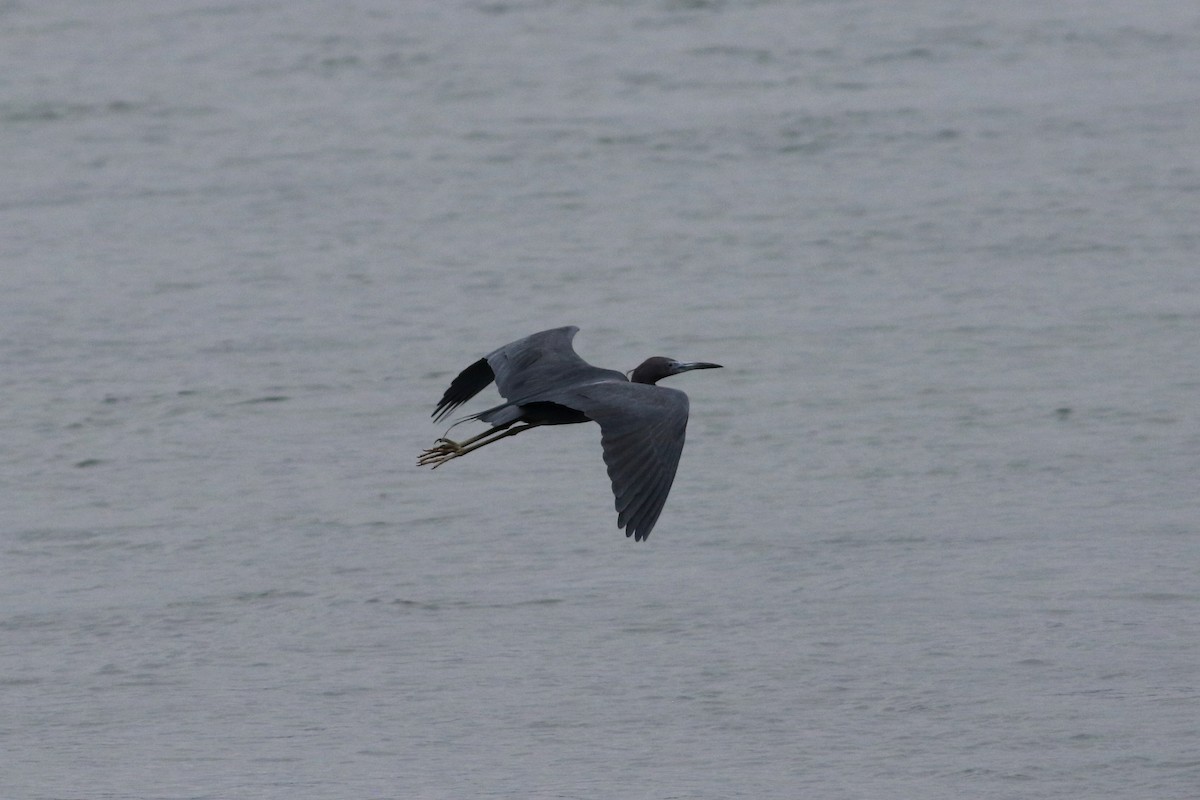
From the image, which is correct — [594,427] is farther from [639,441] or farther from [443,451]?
[639,441]

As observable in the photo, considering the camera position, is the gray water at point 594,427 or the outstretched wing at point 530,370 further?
the outstretched wing at point 530,370

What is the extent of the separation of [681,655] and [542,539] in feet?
4.31

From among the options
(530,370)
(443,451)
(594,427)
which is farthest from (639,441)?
(594,427)

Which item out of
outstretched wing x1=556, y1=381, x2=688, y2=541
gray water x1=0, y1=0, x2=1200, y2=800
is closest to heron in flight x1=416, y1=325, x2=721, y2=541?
outstretched wing x1=556, y1=381, x2=688, y2=541

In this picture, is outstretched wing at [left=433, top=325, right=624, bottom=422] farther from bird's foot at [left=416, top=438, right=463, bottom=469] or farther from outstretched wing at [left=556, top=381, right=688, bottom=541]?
outstretched wing at [left=556, top=381, right=688, bottom=541]

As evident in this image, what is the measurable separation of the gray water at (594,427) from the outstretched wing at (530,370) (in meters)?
0.82

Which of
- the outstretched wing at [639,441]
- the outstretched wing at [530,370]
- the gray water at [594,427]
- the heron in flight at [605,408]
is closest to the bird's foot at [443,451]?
the heron in flight at [605,408]

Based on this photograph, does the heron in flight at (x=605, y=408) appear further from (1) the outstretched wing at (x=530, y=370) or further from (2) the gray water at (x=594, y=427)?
(2) the gray water at (x=594, y=427)

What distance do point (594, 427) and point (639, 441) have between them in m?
3.79

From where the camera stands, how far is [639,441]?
699cm

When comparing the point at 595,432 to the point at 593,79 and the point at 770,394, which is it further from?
the point at 593,79

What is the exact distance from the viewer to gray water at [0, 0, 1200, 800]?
736 cm

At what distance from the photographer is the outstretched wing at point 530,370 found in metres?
7.71

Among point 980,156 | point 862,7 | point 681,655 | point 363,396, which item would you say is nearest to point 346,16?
point 862,7
